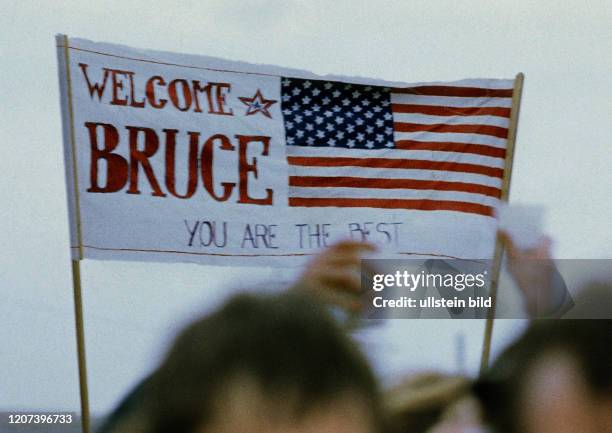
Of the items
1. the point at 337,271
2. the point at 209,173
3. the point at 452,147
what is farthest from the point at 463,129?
the point at 337,271

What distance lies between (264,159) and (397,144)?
2.93ft

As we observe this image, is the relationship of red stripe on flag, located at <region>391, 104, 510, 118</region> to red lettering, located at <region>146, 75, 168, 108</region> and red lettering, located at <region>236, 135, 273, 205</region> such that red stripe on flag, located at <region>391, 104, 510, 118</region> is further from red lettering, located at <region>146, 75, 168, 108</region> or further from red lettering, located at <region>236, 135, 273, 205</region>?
red lettering, located at <region>146, 75, 168, 108</region>

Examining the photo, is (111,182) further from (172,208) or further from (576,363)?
(576,363)

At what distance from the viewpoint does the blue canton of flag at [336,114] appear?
21.6ft

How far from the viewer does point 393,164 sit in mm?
6742

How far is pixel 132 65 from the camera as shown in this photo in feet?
20.5

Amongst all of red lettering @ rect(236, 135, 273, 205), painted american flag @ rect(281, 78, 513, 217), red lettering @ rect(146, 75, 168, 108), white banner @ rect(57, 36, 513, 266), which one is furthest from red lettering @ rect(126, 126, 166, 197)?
painted american flag @ rect(281, 78, 513, 217)

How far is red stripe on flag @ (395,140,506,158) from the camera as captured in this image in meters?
6.85

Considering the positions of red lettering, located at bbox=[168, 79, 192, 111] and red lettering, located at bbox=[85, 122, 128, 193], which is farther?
red lettering, located at bbox=[168, 79, 192, 111]

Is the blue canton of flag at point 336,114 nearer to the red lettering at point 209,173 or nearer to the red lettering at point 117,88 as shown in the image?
the red lettering at point 209,173

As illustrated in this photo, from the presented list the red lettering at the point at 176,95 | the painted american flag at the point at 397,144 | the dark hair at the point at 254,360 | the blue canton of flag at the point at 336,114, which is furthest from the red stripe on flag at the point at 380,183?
the dark hair at the point at 254,360

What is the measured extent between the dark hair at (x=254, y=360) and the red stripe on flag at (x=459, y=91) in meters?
6.08

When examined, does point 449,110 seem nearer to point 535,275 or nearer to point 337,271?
point 535,275

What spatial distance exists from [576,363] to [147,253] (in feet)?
15.2
